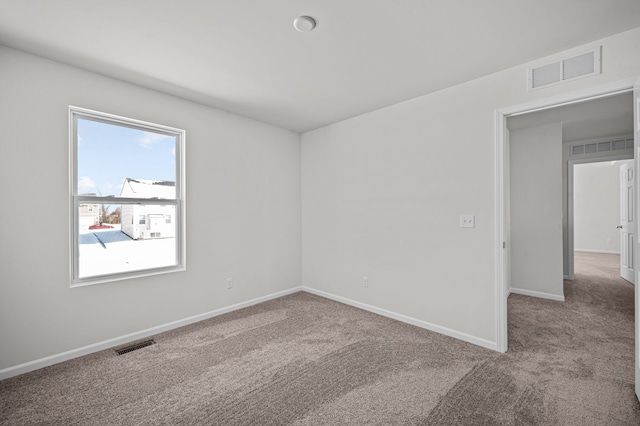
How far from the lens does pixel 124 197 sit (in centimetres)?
300

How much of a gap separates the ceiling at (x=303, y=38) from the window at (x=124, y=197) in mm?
534

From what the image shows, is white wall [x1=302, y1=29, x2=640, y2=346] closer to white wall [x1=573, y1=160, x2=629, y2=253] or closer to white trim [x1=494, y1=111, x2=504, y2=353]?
white trim [x1=494, y1=111, x2=504, y2=353]

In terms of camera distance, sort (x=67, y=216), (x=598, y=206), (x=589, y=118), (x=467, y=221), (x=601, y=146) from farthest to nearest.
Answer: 1. (x=598, y=206)
2. (x=601, y=146)
3. (x=589, y=118)
4. (x=467, y=221)
5. (x=67, y=216)

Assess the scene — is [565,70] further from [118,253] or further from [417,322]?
[118,253]

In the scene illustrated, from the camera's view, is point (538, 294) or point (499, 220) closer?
point (499, 220)

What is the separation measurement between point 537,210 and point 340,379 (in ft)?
13.3

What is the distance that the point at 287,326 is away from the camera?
→ 130 inches

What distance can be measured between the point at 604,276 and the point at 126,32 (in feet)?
25.8

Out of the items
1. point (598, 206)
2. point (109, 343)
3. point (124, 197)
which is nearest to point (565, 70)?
point (124, 197)

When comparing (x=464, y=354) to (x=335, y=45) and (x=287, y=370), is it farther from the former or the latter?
(x=335, y=45)

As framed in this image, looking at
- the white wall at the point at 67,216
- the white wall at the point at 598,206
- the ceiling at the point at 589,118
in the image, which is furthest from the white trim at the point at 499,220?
the white wall at the point at 598,206

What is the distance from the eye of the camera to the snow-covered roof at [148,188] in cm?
304

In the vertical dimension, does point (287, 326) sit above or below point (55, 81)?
below

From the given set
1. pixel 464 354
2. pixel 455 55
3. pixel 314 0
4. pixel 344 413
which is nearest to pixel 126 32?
pixel 314 0
